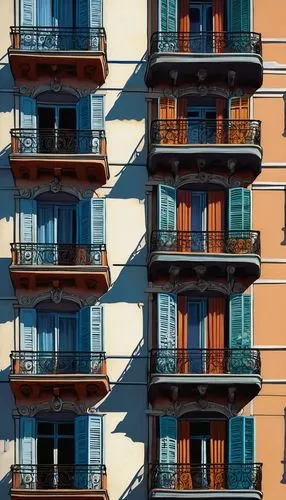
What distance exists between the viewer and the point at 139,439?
53.6 metres

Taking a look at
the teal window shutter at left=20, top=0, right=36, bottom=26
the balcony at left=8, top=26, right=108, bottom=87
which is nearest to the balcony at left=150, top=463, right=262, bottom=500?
the balcony at left=8, top=26, right=108, bottom=87

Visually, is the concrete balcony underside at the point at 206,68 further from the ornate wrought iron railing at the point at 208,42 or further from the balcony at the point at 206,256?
the balcony at the point at 206,256

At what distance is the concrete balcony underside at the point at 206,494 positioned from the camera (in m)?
52.3

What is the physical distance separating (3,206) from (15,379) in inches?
208

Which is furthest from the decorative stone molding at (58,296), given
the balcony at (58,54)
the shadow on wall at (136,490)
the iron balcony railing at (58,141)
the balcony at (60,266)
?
the balcony at (58,54)

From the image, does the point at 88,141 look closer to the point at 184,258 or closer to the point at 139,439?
the point at 184,258

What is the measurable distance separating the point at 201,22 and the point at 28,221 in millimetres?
8069

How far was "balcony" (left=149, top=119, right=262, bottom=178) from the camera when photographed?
54.4m

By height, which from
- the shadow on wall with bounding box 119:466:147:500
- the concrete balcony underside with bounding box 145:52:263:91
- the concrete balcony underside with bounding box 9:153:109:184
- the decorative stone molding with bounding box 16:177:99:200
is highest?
the concrete balcony underside with bounding box 145:52:263:91

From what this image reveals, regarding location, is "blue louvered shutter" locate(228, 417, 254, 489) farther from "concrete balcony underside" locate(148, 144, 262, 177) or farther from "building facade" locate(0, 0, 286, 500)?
"concrete balcony underside" locate(148, 144, 262, 177)

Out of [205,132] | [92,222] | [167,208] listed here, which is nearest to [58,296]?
[92,222]

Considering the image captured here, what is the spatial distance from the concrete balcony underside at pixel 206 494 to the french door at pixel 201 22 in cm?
1328

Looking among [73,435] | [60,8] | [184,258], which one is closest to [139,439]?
[73,435]

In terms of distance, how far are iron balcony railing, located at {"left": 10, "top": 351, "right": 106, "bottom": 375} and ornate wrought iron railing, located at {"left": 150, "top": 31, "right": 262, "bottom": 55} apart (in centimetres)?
928
